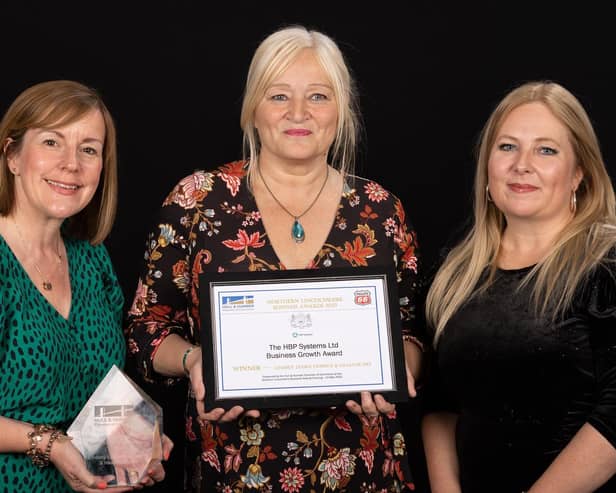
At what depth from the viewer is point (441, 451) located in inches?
123

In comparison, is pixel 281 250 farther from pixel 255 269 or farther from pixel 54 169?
pixel 54 169

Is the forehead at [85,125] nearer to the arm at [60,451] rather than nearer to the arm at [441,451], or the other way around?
the arm at [60,451]

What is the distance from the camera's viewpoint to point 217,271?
117 inches

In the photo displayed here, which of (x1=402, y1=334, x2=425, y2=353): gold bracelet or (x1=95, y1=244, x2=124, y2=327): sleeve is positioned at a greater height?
(x1=95, y1=244, x2=124, y2=327): sleeve

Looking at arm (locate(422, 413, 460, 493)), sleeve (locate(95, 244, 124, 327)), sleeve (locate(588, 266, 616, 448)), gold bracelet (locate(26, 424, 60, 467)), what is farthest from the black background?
sleeve (locate(588, 266, 616, 448))

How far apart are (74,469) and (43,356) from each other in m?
0.33

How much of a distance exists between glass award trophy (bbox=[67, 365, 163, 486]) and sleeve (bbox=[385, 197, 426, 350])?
948mm

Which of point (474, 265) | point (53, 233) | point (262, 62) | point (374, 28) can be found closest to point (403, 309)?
point (474, 265)

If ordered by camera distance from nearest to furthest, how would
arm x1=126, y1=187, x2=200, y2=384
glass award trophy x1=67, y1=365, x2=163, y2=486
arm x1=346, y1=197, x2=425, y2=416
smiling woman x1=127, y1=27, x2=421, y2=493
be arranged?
glass award trophy x1=67, y1=365, x2=163, y2=486 → smiling woman x1=127, y1=27, x2=421, y2=493 → arm x1=126, y1=187, x2=200, y2=384 → arm x1=346, y1=197, x2=425, y2=416

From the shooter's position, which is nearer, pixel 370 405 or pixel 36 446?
pixel 36 446

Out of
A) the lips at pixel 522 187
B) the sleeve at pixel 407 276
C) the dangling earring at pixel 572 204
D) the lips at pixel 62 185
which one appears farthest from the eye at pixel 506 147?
the lips at pixel 62 185

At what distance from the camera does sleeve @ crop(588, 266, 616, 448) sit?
2656 millimetres

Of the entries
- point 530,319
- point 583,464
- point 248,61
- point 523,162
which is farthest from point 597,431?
point 248,61

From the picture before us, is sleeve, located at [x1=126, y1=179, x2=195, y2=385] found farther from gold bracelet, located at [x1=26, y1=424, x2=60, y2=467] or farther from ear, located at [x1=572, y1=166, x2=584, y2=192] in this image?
ear, located at [x1=572, y1=166, x2=584, y2=192]
